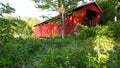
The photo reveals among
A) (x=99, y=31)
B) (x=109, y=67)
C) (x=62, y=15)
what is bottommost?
(x=109, y=67)

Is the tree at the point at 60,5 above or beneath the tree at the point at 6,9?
above

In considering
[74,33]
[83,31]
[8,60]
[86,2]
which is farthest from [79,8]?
[8,60]

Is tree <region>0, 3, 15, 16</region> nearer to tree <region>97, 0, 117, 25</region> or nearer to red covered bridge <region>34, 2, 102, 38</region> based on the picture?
red covered bridge <region>34, 2, 102, 38</region>

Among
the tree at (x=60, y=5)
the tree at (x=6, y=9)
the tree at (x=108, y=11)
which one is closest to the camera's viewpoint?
the tree at (x=6, y=9)

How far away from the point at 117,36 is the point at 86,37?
212cm

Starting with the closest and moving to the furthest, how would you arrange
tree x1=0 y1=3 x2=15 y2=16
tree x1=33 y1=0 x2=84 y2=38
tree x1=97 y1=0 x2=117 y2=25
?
tree x1=0 y1=3 x2=15 y2=16 < tree x1=33 y1=0 x2=84 y2=38 < tree x1=97 y1=0 x2=117 y2=25

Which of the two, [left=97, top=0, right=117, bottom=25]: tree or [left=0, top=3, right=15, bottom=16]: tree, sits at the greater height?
[left=97, top=0, right=117, bottom=25]: tree

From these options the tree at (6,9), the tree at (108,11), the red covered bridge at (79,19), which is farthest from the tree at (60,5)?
the tree at (6,9)

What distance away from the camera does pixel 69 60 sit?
22.8ft

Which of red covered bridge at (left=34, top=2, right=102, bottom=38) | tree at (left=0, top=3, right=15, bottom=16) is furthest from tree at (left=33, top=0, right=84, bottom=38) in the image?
tree at (left=0, top=3, right=15, bottom=16)

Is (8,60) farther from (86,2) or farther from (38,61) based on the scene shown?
(86,2)

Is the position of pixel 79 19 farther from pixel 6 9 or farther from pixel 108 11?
pixel 6 9

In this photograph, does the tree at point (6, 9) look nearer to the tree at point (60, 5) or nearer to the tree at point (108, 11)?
the tree at point (60, 5)

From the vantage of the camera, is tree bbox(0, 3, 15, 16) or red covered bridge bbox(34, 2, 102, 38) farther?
red covered bridge bbox(34, 2, 102, 38)
